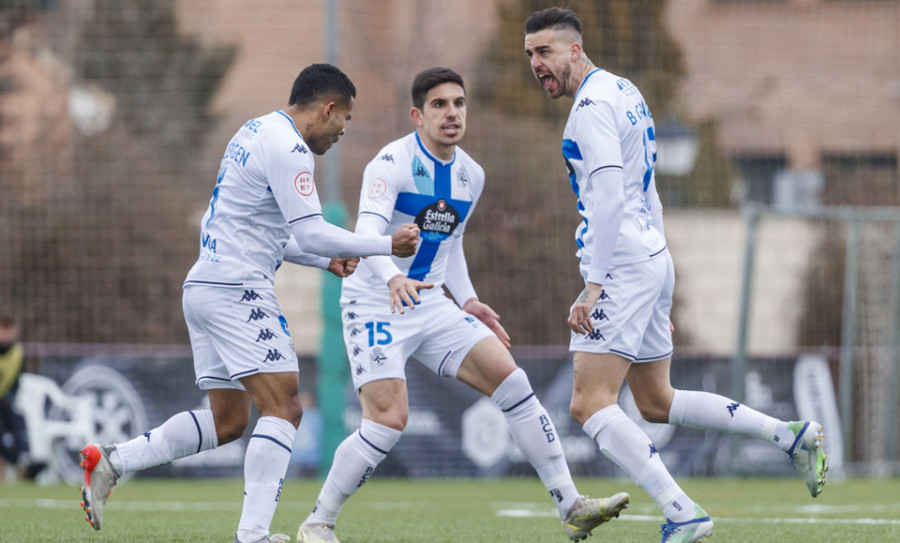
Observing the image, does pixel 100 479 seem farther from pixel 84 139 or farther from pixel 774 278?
pixel 774 278

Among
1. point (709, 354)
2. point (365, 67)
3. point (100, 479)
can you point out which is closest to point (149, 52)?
point (365, 67)

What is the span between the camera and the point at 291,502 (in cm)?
1029

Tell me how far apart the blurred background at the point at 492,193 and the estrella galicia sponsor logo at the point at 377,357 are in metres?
7.03

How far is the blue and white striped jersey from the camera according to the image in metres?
5.57

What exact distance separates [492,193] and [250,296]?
472 inches

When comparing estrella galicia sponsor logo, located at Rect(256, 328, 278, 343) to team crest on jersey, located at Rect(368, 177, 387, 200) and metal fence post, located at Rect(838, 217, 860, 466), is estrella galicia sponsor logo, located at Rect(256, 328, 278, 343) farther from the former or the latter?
metal fence post, located at Rect(838, 217, 860, 466)

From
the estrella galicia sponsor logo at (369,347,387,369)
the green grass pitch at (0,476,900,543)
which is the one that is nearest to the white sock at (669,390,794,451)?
A: the green grass pitch at (0,476,900,543)

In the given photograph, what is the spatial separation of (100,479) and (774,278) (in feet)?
51.5

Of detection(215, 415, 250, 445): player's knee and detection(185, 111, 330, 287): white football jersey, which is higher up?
detection(185, 111, 330, 287): white football jersey

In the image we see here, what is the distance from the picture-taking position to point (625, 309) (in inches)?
221

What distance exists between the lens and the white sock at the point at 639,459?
17.8 ft

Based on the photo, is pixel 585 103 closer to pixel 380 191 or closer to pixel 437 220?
pixel 380 191

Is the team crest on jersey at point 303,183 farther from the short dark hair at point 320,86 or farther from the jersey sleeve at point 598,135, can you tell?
the jersey sleeve at point 598,135

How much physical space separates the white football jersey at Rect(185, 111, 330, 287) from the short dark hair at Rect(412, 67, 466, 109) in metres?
1.16
